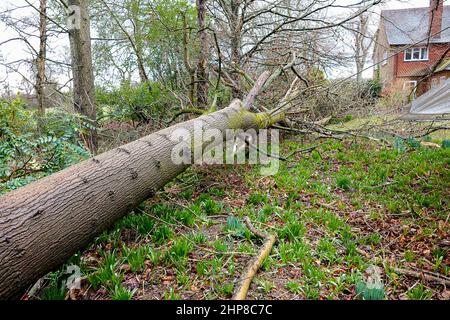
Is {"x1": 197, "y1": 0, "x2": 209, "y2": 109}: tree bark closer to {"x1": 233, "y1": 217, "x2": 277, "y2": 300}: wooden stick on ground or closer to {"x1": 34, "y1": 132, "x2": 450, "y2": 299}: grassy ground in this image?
{"x1": 34, "y1": 132, "x2": 450, "y2": 299}: grassy ground

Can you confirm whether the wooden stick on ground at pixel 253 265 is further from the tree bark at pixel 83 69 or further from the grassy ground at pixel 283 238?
the tree bark at pixel 83 69

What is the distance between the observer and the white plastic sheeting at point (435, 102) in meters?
4.68

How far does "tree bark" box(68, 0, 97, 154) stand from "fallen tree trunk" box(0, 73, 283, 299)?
2.33 m

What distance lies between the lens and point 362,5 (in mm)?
6629

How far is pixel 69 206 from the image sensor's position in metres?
1.99

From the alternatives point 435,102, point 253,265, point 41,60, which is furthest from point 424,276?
point 41,60

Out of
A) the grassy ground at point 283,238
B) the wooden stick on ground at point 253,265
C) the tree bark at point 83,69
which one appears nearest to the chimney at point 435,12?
the grassy ground at point 283,238

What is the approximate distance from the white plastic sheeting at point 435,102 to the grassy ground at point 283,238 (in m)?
1.05

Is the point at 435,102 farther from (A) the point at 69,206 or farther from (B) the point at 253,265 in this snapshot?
(A) the point at 69,206

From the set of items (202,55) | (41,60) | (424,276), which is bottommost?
(424,276)

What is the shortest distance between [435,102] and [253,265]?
183 inches

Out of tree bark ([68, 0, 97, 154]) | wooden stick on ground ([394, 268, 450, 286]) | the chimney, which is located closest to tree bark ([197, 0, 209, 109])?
tree bark ([68, 0, 97, 154])

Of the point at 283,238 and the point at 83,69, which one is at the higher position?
the point at 83,69
